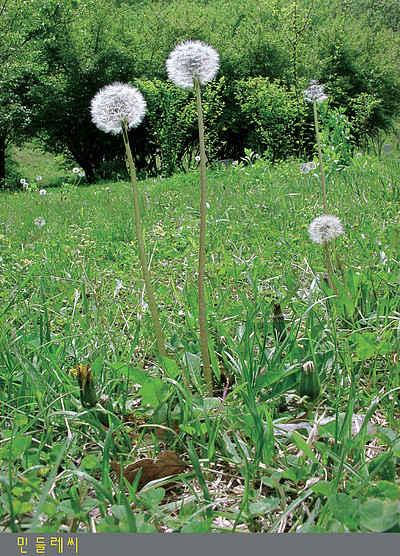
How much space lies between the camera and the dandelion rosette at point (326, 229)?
4.99 ft

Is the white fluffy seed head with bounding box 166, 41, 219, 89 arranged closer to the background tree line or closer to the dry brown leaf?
the dry brown leaf

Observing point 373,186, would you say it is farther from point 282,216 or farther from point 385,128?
point 385,128

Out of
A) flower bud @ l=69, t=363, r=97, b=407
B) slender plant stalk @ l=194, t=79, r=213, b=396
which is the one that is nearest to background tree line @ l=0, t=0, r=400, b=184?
slender plant stalk @ l=194, t=79, r=213, b=396

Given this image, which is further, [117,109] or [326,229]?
[326,229]

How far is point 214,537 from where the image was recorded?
0.69 meters

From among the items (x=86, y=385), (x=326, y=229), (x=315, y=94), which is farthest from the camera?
(x=315, y=94)

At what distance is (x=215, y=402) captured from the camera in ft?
3.65

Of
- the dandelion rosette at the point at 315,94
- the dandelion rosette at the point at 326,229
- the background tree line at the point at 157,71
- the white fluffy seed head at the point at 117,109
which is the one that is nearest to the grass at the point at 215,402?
the dandelion rosette at the point at 326,229

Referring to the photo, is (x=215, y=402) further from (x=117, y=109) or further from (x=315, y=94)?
(x=315, y=94)

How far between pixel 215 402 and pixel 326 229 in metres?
0.79

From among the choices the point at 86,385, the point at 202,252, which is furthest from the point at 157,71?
the point at 86,385

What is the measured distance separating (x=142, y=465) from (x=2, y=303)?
52.9 inches

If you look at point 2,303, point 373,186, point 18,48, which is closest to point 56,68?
point 18,48

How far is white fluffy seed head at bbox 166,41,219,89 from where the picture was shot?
106 centimetres
